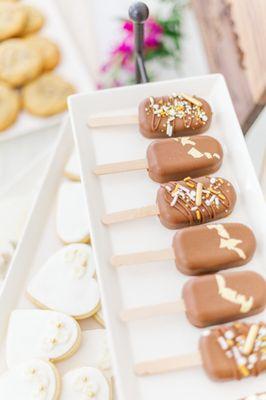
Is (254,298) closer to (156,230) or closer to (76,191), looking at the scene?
(156,230)

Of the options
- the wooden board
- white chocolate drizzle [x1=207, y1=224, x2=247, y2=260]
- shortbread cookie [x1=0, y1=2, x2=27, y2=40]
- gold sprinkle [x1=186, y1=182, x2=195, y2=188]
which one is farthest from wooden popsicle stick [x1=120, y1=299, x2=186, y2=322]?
shortbread cookie [x1=0, y1=2, x2=27, y2=40]

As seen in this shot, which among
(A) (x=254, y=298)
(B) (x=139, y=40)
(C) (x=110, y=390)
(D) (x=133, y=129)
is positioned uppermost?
(B) (x=139, y=40)

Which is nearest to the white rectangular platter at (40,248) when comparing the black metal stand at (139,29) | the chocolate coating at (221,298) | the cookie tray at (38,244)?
the cookie tray at (38,244)

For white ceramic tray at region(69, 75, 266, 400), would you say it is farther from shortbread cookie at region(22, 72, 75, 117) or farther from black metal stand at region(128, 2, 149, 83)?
shortbread cookie at region(22, 72, 75, 117)

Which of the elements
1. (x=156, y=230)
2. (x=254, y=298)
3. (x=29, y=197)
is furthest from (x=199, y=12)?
(x=254, y=298)

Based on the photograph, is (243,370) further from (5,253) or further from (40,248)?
(5,253)
